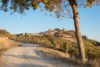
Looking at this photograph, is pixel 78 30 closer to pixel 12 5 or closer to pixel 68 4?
pixel 68 4

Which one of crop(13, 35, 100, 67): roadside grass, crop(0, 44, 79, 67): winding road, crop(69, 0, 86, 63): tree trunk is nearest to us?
crop(0, 44, 79, 67): winding road

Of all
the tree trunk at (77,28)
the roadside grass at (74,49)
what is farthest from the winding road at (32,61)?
the roadside grass at (74,49)

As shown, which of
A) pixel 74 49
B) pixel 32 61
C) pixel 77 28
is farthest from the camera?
pixel 74 49

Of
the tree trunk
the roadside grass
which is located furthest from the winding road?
the roadside grass

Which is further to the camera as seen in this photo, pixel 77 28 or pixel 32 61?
pixel 77 28

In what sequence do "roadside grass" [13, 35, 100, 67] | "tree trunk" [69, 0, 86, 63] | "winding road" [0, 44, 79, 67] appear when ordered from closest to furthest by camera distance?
"winding road" [0, 44, 79, 67] < "roadside grass" [13, 35, 100, 67] < "tree trunk" [69, 0, 86, 63]

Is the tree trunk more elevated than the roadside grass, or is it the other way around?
the tree trunk

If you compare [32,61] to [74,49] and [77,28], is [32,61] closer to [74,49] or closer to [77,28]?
[77,28]

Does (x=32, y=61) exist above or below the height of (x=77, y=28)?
below

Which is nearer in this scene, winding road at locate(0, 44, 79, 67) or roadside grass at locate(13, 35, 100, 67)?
winding road at locate(0, 44, 79, 67)

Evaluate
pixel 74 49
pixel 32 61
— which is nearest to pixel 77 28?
pixel 32 61

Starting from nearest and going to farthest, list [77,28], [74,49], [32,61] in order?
1. [32,61]
2. [77,28]
3. [74,49]

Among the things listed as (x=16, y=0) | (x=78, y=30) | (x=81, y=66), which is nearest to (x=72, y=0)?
(x=78, y=30)

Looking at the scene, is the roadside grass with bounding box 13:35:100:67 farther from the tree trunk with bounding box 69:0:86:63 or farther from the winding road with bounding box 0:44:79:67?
the winding road with bounding box 0:44:79:67
